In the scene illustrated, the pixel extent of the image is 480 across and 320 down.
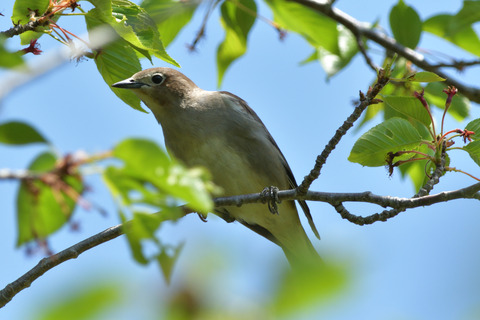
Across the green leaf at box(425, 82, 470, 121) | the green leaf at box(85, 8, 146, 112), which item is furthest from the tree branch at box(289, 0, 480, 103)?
the green leaf at box(425, 82, 470, 121)

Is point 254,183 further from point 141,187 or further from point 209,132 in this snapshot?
point 141,187

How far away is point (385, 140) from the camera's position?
14.5 ft

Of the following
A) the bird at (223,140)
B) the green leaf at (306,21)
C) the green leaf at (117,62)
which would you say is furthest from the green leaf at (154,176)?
the bird at (223,140)

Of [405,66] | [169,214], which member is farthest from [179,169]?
[405,66]

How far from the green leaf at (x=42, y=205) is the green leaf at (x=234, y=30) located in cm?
201

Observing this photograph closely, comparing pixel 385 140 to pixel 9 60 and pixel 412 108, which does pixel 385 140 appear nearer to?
pixel 412 108

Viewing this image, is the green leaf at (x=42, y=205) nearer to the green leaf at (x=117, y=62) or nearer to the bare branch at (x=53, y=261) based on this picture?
the green leaf at (x=117, y=62)

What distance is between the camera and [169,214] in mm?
1929

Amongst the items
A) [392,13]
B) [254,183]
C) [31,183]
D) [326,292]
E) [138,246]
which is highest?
[254,183]

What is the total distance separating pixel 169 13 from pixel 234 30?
0.63 meters

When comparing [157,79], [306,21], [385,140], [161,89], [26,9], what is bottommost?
[306,21]

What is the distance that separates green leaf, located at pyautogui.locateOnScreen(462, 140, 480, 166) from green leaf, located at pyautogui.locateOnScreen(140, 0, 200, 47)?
216 cm

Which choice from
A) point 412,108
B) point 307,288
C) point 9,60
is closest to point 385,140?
point 412,108

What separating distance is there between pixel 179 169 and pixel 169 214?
149mm
